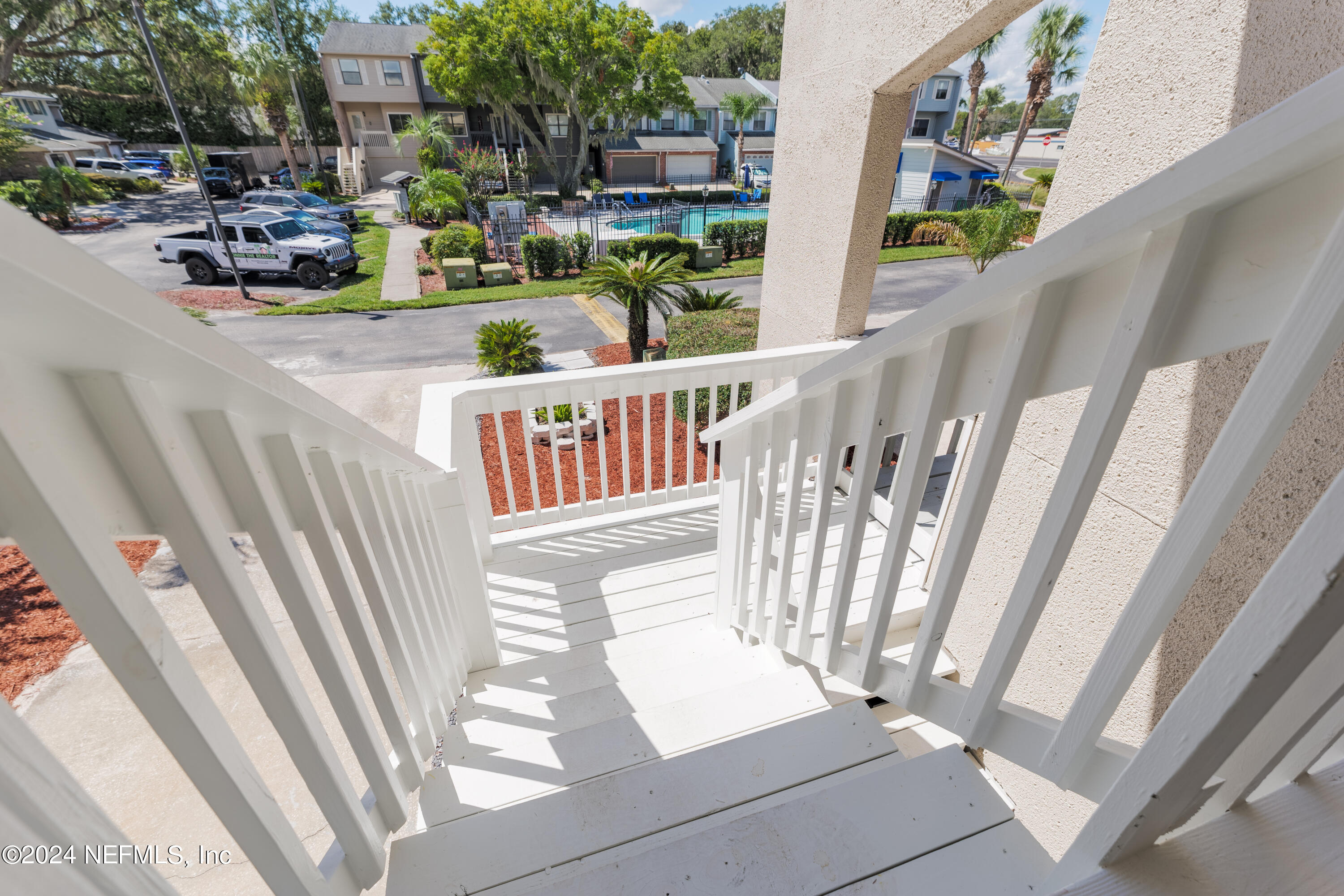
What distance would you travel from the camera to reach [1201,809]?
81 centimetres

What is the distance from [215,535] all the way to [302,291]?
572 inches

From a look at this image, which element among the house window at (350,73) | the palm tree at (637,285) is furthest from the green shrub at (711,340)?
the house window at (350,73)

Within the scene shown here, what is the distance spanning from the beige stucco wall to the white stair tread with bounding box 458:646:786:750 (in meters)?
0.94

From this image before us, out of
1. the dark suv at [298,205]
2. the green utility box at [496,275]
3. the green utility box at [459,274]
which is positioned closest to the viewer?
the green utility box at [459,274]

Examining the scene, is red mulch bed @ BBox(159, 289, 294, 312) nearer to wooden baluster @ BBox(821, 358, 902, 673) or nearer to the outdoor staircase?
the outdoor staircase

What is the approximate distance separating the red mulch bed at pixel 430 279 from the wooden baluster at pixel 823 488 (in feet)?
41.6

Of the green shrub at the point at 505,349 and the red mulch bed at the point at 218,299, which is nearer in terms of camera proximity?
the green shrub at the point at 505,349

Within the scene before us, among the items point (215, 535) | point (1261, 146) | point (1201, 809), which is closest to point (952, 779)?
point (1201, 809)

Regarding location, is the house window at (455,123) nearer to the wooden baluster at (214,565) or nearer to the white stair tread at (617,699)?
the white stair tread at (617,699)

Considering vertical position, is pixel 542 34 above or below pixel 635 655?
above

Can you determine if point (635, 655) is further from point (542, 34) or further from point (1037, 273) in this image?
point (542, 34)

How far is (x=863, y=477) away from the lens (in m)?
1.18

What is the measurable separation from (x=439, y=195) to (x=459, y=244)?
506cm

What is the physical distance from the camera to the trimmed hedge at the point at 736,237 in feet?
49.9
